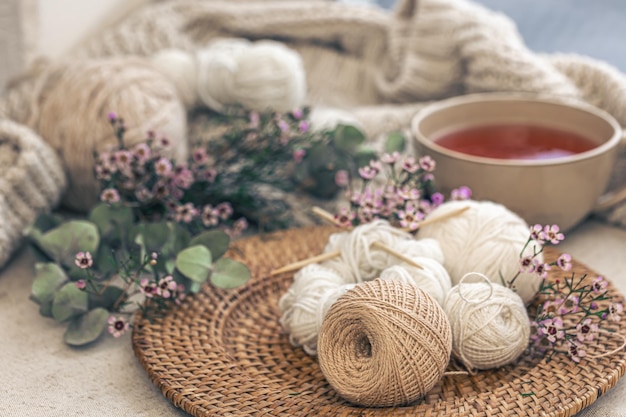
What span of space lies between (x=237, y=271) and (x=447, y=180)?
9.4 inches

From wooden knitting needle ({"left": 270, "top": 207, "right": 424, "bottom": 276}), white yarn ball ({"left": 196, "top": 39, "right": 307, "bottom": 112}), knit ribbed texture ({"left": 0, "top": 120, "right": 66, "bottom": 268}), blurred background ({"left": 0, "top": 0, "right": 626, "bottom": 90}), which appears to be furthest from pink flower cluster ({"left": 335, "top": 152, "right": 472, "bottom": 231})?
blurred background ({"left": 0, "top": 0, "right": 626, "bottom": 90})

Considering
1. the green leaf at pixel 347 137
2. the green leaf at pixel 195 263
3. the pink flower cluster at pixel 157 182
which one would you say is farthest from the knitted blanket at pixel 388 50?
the green leaf at pixel 195 263

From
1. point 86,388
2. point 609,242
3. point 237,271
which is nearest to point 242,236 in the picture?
point 237,271

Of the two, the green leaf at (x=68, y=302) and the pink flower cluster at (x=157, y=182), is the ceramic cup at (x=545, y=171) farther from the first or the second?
the green leaf at (x=68, y=302)

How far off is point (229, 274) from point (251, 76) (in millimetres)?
308

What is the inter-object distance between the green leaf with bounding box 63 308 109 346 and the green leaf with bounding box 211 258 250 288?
0.33 ft

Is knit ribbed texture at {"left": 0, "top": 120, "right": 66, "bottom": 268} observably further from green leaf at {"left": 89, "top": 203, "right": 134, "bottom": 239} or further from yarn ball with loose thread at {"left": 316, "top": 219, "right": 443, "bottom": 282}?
yarn ball with loose thread at {"left": 316, "top": 219, "right": 443, "bottom": 282}

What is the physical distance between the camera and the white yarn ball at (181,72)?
91 centimetres

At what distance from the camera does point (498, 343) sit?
0.56m

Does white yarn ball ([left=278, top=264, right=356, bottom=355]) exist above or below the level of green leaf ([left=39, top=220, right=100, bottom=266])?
above

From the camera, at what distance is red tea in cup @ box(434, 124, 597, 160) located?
0.80 metres

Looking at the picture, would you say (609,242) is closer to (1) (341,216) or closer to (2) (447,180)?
(2) (447,180)

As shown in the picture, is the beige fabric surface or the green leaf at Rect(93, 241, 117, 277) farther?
the green leaf at Rect(93, 241, 117, 277)

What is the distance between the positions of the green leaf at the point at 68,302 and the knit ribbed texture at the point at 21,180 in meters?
0.14
